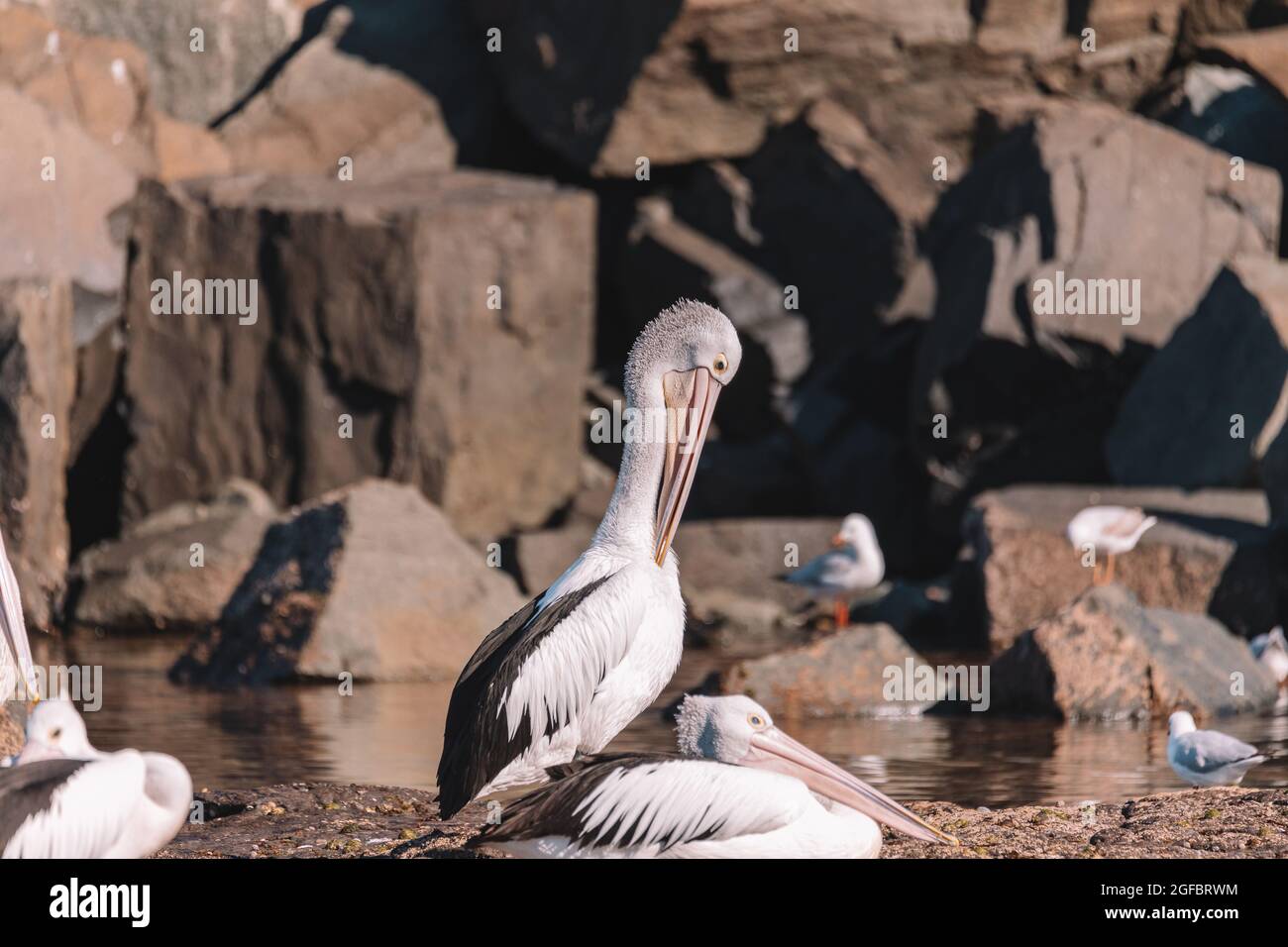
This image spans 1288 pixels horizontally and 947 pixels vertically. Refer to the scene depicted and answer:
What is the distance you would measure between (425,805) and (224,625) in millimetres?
5150

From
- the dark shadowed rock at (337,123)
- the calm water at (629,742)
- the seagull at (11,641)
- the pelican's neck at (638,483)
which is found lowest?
the calm water at (629,742)

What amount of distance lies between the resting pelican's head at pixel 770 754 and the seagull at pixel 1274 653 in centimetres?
617

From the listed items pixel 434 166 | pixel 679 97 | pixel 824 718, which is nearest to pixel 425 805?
pixel 824 718

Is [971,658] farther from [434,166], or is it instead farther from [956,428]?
[434,166]

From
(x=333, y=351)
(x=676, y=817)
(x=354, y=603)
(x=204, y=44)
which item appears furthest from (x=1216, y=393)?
(x=204, y=44)

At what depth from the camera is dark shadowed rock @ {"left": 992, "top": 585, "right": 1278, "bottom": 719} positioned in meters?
10.7

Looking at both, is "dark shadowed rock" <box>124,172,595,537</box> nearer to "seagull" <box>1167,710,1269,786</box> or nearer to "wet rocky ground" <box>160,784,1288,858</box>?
"wet rocky ground" <box>160,784,1288,858</box>

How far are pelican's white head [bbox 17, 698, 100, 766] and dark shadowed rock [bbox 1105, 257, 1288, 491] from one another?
32.7 ft

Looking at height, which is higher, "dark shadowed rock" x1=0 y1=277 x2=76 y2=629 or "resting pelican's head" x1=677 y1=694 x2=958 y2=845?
"dark shadowed rock" x1=0 y1=277 x2=76 y2=629

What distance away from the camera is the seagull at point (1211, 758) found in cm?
845

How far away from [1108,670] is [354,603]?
4510 millimetres

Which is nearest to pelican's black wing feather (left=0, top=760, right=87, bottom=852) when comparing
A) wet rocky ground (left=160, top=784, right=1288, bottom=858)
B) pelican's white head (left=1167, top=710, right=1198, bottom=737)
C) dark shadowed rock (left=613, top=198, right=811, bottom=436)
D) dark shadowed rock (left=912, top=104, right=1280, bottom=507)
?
wet rocky ground (left=160, top=784, right=1288, bottom=858)

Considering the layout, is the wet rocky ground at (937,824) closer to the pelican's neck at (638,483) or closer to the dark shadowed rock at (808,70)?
the pelican's neck at (638,483)

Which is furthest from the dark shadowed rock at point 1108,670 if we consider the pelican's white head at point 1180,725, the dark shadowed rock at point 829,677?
the pelican's white head at point 1180,725
